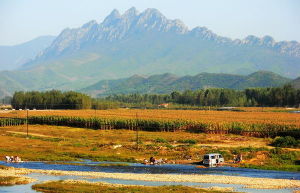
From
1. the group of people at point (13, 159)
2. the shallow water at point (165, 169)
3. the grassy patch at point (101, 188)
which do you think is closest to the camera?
the grassy patch at point (101, 188)

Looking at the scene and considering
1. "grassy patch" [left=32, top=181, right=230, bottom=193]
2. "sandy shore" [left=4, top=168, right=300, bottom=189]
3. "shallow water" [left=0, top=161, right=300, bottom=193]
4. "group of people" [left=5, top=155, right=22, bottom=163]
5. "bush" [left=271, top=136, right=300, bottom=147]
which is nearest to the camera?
"grassy patch" [left=32, top=181, right=230, bottom=193]

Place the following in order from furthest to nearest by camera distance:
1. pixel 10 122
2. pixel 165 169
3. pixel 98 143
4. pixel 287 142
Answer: pixel 10 122 < pixel 98 143 < pixel 287 142 < pixel 165 169

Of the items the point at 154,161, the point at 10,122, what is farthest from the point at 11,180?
the point at 10,122

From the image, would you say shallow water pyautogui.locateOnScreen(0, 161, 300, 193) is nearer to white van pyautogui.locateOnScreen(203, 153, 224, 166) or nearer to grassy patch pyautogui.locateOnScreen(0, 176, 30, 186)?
grassy patch pyautogui.locateOnScreen(0, 176, 30, 186)

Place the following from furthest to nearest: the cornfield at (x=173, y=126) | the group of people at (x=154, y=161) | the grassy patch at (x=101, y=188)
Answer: the cornfield at (x=173, y=126) < the group of people at (x=154, y=161) < the grassy patch at (x=101, y=188)

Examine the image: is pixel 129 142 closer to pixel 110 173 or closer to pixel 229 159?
pixel 229 159

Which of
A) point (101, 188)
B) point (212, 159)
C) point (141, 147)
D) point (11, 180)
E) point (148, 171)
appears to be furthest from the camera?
point (141, 147)

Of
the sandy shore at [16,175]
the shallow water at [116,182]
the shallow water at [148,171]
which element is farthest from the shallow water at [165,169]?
the shallow water at [116,182]

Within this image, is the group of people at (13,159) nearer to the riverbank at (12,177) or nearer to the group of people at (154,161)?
the riverbank at (12,177)

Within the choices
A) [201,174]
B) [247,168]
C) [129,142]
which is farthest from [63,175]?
[129,142]

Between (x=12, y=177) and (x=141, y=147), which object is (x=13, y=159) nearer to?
(x=12, y=177)

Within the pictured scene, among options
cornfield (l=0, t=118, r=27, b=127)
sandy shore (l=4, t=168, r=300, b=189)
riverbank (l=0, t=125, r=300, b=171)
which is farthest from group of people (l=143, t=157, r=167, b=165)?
cornfield (l=0, t=118, r=27, b=127)

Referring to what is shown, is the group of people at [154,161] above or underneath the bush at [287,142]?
underneath

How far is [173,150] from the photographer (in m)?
108
